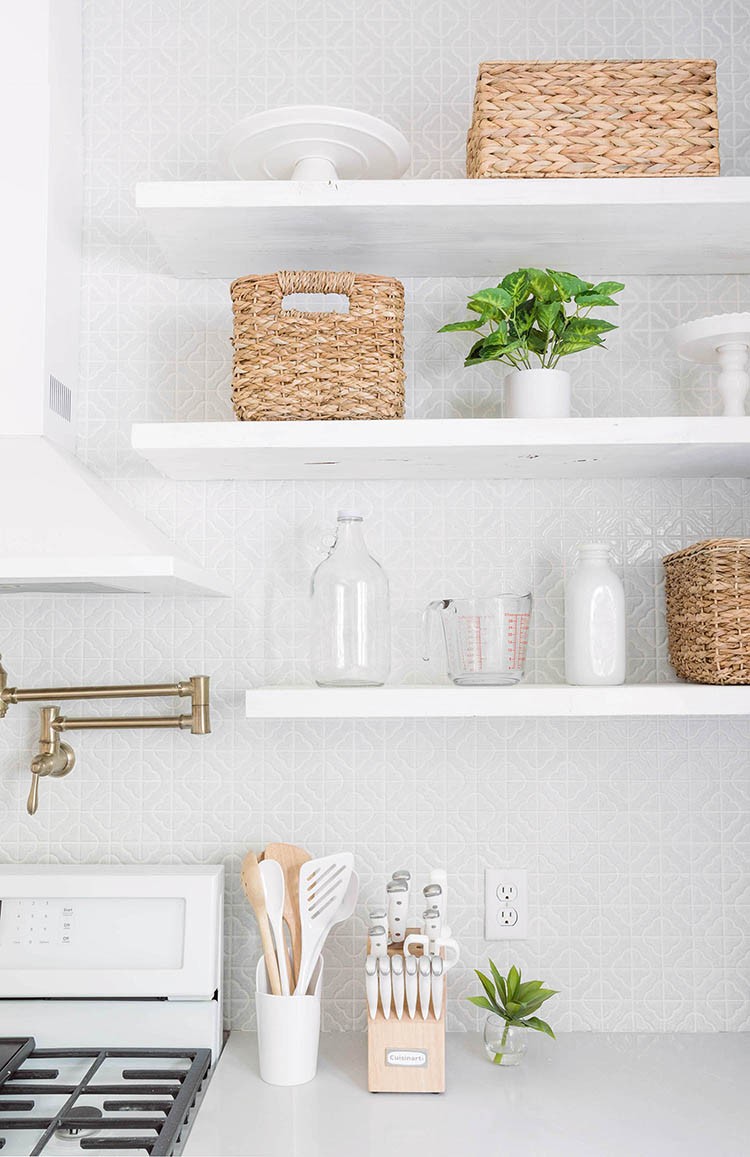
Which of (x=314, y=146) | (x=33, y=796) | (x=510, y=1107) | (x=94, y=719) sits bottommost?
(x=510, y=1107)

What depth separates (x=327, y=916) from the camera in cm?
135

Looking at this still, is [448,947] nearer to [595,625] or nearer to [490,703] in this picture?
[490,703]

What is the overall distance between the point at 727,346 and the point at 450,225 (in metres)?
0.43

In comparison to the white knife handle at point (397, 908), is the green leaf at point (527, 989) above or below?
below

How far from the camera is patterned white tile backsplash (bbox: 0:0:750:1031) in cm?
149

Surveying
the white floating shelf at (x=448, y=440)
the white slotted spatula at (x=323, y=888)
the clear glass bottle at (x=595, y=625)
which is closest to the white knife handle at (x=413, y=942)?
the white slotted spatula at (x=323, y=888)

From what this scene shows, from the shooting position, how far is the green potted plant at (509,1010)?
4.33 ft

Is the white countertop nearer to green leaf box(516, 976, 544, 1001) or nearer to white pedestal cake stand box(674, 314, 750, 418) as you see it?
green leaf box(516, 976, 544, 1001)

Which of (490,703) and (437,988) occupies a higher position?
(490,703)

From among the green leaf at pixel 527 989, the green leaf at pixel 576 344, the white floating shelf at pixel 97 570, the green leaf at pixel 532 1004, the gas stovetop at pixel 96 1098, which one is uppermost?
the green leaf at pixel 576 344

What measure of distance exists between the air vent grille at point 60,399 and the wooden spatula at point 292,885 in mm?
714

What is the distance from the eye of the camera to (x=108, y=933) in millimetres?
1392

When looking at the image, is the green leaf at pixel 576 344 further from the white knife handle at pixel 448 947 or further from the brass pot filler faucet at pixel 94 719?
the white knife handle at pixel 448 947

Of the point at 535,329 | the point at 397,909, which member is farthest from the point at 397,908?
the point at 535,329
